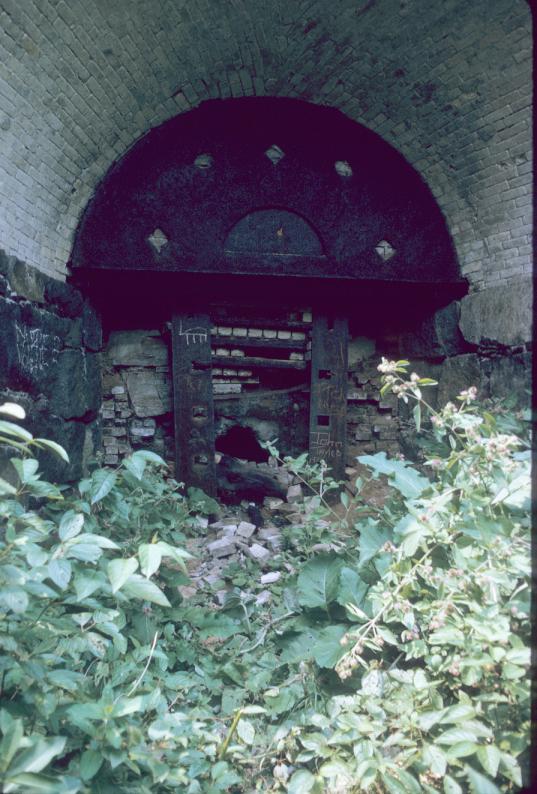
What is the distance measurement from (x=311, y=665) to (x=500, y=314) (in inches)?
108

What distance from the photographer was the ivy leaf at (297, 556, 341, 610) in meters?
1.90

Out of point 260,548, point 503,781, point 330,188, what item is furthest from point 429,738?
point 330,188

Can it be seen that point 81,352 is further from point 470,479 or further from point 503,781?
point 503,781

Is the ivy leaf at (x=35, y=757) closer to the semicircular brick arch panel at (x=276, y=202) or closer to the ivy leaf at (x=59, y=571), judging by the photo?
the ivy leaf at (x=59, y=571)

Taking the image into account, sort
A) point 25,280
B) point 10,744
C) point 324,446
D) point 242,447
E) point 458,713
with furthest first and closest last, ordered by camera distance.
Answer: point 242,447 → point 324,446 → point 25,280 → point 458,713 → point 10,744

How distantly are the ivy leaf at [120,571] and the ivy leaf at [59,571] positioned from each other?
0.34ft

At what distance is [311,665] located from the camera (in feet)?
6.05

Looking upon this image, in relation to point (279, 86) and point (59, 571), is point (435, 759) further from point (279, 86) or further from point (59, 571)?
point (279, 86)

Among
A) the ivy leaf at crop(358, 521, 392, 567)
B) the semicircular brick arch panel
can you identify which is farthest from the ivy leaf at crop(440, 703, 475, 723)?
the semicircular brick arch panel

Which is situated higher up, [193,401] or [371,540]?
[193,401]

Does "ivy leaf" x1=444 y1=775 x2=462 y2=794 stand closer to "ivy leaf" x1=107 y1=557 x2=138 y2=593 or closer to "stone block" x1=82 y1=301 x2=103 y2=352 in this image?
"ivy leaf" x1=107 y1=557 x2=138 y2=593

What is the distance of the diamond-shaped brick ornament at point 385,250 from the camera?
13.1 feet

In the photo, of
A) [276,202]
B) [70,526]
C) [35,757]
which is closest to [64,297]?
[276,202]

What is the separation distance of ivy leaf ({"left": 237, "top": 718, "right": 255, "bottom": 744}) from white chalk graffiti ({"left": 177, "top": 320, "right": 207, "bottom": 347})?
2.81 metres
